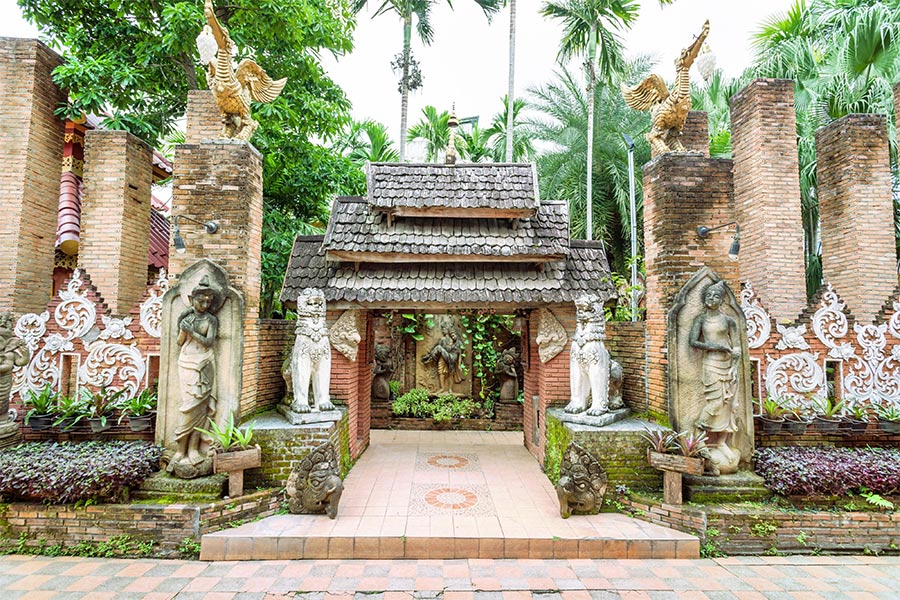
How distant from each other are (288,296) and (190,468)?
8.27 feet

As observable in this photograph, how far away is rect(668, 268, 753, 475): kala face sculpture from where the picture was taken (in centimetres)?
500

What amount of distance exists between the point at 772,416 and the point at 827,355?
4.85 feet

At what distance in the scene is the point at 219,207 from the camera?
5.47 meters

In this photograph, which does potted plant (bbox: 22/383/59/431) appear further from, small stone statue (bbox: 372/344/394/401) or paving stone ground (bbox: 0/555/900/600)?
small stone statue (bbox: 372/344/394/401)

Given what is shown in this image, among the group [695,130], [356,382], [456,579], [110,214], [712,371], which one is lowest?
[456,579]

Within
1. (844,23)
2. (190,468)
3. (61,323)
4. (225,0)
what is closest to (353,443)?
(190,468)

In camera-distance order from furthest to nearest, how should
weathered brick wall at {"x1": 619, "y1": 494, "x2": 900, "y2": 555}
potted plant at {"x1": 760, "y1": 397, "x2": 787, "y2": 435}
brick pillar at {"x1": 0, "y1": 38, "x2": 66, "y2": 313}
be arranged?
brick pillar at {"x1": 0, "y1": 38, "x2": 66, "y2": 313} → potted plant at {"x1": 760, "y1": 397, "x2": 787, "y2": 435} → weathered brick wall at {"x1": 619, "y1": 494, "x2": 900, "y2": 555}

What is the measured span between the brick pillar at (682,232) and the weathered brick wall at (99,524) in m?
5.52

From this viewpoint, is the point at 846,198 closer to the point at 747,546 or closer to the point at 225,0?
the point at 747,546

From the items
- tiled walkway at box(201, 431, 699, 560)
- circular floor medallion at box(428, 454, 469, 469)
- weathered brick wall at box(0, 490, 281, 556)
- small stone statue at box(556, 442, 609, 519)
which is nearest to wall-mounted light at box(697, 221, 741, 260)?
small stone statue at box(556, 442, 609, 519)

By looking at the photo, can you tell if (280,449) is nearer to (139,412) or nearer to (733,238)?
(139,412)

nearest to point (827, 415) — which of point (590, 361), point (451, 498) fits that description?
point (590, 361)

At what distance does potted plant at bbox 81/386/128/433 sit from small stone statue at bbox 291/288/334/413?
7.70 feet

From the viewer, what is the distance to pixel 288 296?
20.9 feet
